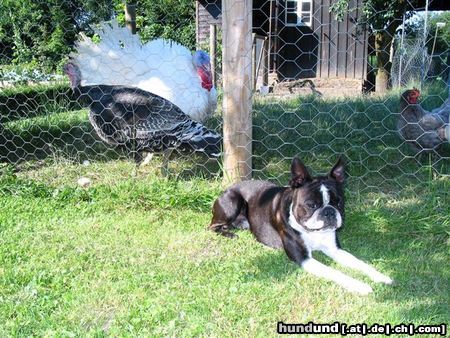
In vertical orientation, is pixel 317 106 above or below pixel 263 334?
above

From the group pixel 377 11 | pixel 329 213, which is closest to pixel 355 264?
pixel 329 213

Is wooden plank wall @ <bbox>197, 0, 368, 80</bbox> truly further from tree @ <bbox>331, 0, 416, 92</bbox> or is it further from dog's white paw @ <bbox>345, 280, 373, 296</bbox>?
dog's white paw @ <bbox>345, 280, 373, 296</bbox>

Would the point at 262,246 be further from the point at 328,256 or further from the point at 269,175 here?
the point at 269,175

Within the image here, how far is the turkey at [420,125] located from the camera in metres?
3.99

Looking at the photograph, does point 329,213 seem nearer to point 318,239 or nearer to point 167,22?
point 318,239

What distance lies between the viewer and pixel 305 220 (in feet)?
8.32

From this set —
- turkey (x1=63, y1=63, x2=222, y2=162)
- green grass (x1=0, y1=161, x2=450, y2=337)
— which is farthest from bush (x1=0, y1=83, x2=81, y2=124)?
green grass (x1=0, y1=161, x2=450, y2=337)

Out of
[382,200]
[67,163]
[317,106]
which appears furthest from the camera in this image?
[317,106]

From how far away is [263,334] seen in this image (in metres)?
1.98

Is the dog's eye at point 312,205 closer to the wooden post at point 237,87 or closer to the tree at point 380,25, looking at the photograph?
the wooden post at point 237,87

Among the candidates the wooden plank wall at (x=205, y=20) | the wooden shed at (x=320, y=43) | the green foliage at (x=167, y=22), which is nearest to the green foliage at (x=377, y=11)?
the wooden shed at (x=320, y=43)

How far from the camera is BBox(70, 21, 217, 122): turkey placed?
15.0ft

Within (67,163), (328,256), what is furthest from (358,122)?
(67,163)

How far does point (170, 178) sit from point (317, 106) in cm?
207
